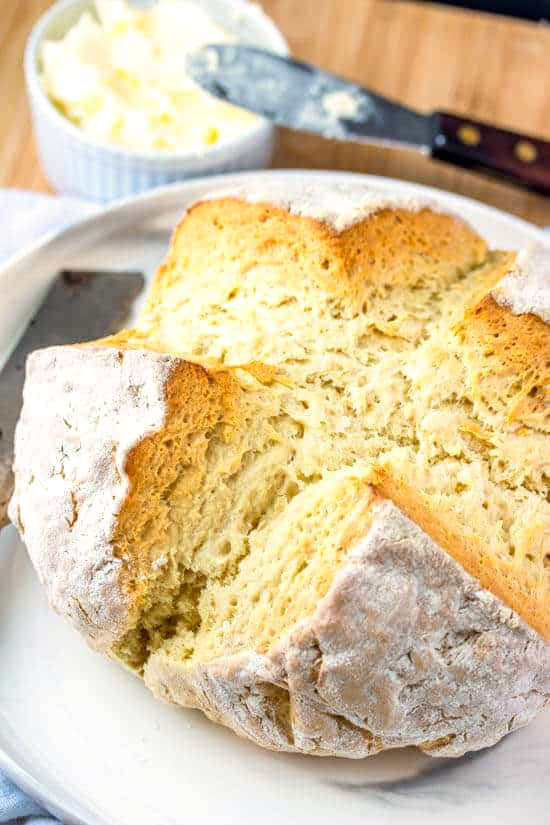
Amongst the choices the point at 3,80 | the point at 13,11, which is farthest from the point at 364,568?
the point at 13,11

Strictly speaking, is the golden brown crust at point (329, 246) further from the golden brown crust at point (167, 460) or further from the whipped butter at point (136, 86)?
the whipped butter at point (136, 86)

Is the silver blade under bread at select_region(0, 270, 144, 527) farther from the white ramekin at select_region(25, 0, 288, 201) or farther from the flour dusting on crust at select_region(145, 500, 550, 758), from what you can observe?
the flour dusting on crust at select_region(145, 500, 550, 758)

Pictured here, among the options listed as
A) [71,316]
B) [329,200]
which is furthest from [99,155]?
[329,200]

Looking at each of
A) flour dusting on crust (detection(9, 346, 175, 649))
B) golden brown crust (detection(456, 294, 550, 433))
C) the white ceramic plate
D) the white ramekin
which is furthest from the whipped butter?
the white ceramic plate

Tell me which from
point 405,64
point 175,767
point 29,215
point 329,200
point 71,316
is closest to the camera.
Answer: point 175,767

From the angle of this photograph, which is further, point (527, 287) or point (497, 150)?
point (497, 150)

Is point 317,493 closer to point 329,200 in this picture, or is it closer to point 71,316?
point 329,200

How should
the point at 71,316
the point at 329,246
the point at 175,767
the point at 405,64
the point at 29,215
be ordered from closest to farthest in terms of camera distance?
the point at 175,767 → the point at 329,246 → the point at 71,316 → the point at 29,215 → the point at 405,64
